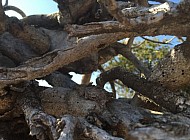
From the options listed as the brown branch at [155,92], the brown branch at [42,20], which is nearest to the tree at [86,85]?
the brown branch at [155,92]

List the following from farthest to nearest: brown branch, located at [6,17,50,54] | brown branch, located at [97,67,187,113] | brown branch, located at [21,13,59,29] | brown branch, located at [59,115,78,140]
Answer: brown branch, located at [21,13,59,29]
brown branch, located at [6,17,50,54]
brown branch, located at [97,67,187,113]
brown branch, located at [59,115,78,140]

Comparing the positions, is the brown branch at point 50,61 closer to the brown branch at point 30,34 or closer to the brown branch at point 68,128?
the brown branch at point 68,128

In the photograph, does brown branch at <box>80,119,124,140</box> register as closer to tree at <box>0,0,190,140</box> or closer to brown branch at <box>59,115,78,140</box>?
tree at <box>0,0,190,140</box>

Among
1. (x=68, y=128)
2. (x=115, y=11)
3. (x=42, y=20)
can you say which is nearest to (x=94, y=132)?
(x=68, y=128)

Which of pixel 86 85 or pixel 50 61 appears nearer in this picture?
pixel 50 61

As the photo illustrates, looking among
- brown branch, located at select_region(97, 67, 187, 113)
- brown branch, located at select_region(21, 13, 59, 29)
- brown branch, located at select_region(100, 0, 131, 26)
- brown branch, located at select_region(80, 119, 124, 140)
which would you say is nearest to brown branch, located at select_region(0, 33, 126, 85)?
brown branch, located at select_region(97, 67, 187, 113)

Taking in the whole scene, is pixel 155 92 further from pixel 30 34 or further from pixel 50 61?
pixel 30 34

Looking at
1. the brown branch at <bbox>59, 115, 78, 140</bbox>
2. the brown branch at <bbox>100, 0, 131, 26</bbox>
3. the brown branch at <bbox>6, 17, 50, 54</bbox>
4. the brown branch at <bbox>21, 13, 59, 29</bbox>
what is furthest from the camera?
the brown branch at <bbox>21, 13, 59, 29</bbox>

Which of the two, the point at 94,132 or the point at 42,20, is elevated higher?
the point at 42,20
